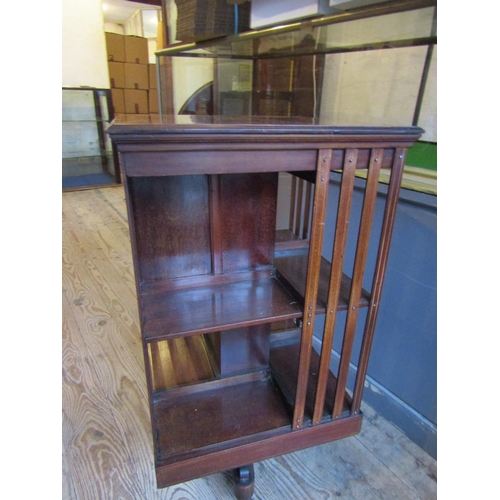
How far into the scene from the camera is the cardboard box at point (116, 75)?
5.00 metres

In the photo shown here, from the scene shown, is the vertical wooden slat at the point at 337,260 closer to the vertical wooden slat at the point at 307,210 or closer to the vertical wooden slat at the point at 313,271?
the vertical wooden slat at the point at 313,271

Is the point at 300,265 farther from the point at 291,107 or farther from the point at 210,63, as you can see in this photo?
the point at 210,63

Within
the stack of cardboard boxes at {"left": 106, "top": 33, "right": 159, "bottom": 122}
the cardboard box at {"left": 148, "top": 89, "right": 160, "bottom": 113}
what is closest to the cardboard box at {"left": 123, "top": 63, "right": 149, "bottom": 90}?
the stack of cardboard boxes at {"left": 106, "top": 33, "right": 159, "bottom": 122}

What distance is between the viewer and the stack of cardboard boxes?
16.2ft

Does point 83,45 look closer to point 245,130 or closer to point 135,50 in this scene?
point 135,50

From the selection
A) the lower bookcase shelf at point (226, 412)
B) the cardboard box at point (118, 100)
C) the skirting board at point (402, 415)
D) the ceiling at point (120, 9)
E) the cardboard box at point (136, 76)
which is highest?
the ceiling at point (120, 9)

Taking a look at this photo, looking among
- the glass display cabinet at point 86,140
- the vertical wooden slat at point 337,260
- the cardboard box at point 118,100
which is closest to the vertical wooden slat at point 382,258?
the vertical wooden slat at point 337,260

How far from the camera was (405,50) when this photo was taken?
1188mm

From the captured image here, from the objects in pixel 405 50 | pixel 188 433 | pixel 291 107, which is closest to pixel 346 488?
pixel 188 433

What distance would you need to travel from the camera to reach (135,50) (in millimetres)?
5016

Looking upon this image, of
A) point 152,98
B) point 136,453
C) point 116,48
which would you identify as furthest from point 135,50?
point 136,453

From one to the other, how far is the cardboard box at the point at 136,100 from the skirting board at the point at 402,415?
16.4ft

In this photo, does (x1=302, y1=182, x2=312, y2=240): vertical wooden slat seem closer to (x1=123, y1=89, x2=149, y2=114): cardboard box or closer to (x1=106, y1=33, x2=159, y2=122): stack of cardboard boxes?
(x1=106, y1=33, x2=159, y2=122): stack of cardboard boxes
